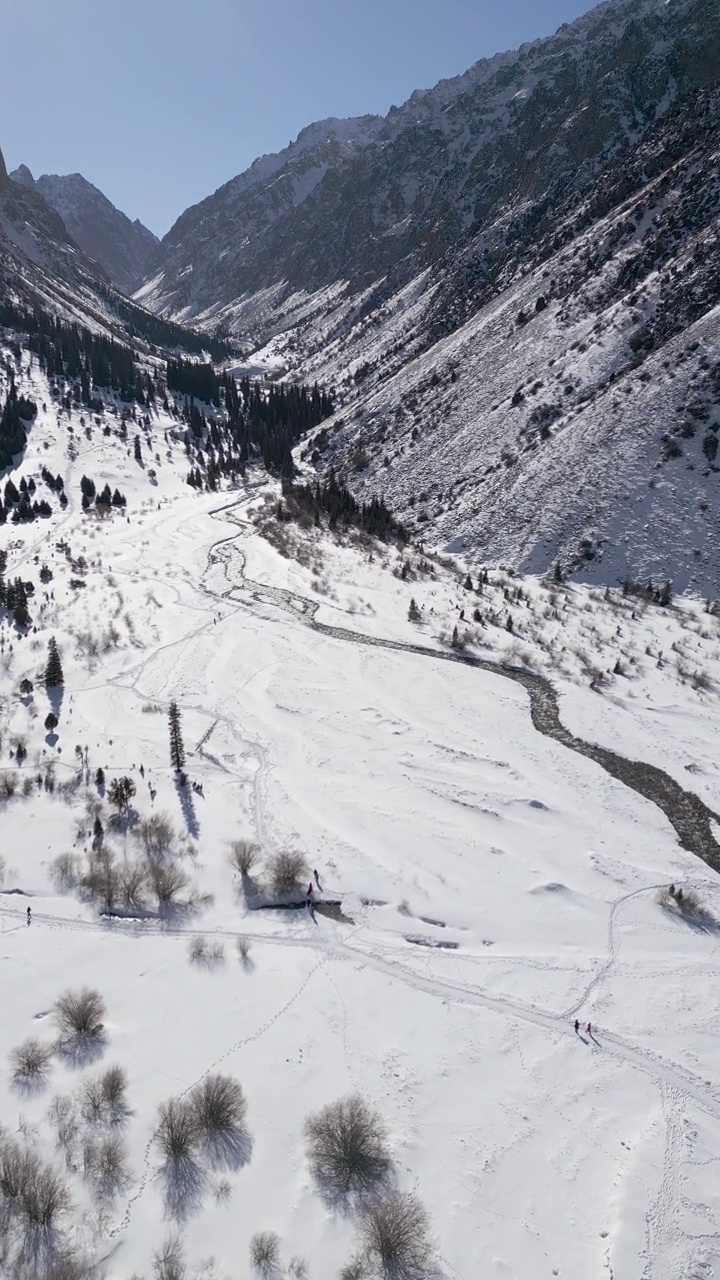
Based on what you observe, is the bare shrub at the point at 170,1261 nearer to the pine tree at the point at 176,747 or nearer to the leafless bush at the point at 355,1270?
the leafless bush at the point at 355,1270

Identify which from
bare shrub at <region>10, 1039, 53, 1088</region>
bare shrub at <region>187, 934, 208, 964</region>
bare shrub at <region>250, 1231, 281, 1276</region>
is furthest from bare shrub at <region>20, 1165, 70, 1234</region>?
bare shrub at <region>187, 934, 208, 964</region>

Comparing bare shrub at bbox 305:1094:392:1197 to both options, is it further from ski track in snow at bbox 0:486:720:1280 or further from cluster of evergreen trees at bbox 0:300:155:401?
cluster of evergreen trees at bbox 0:300:155:401

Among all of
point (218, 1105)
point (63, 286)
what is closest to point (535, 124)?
point (63, 286)

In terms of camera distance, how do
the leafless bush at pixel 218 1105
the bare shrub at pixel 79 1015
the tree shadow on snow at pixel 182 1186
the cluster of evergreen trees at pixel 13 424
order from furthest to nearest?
the cluster of evergreen trees at pixel 13 424, the bare shrub at pixel 79 1015, the leafless bush at pixel 218 1105, the tree shadow on snow at pixel 182 1186

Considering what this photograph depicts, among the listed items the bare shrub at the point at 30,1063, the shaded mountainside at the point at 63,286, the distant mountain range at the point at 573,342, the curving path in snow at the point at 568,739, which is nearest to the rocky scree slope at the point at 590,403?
the distant mountain range at the point at 573,342

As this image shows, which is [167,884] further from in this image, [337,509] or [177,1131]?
[337,509]

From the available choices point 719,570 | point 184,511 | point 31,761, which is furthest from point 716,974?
point 184,511
